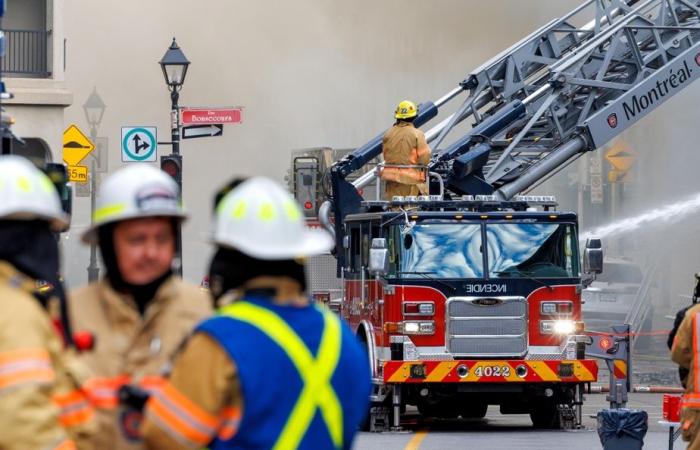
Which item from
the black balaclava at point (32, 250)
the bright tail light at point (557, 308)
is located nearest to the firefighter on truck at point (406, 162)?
the bright tail light at point (557, 308)

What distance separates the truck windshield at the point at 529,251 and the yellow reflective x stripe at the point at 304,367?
12.3 metres

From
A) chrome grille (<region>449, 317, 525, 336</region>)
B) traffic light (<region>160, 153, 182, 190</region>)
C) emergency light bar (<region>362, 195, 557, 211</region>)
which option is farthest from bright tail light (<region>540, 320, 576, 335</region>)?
traffic light (<region>160, 153, 182, 190</region>)

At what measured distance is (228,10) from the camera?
43812 millimetres

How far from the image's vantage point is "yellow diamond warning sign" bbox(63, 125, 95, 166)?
27453mm

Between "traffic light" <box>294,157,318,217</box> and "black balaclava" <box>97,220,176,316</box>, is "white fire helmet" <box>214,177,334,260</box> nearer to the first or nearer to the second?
"black balaclava" <box>97,220,176,316</box>

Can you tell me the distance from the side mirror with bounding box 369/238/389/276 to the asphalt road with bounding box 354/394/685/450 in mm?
1577

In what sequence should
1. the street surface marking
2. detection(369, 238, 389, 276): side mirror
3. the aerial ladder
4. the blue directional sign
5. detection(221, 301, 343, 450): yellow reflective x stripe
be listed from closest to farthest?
detection(221, 301, 343, 450): yellow reflective x stripe
the street surface marking
detection(369, 238, 389, 276): side mirror
the aerial ladder
the blue directional sign

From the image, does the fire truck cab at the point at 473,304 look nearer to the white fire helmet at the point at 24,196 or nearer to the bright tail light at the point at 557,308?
the bright tail light at the point at 557,308

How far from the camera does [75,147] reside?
90.5ft

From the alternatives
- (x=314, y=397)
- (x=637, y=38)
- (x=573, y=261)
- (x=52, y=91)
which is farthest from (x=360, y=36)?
(x=314, y=397)

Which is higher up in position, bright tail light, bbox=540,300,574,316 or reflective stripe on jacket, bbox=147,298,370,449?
reflective stripe on jacket, bbox=147,298,370,449

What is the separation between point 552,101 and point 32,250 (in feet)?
50.4

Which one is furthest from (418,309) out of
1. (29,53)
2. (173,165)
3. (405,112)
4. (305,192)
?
(29,53)

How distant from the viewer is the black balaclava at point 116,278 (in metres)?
4.49
